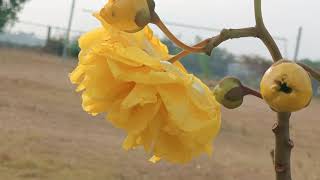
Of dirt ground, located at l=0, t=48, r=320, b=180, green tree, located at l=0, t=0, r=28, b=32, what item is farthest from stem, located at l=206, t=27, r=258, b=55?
green tree, located at l=0, t=0, r=28, b=32

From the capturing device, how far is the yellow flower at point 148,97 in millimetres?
619

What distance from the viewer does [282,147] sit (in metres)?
0.67

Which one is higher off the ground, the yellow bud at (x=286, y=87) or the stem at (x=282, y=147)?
the yellow bud at (x=286, y=87)

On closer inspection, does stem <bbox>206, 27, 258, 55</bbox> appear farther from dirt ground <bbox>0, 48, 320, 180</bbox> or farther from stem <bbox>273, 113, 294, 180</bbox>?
dirt ground <bbox>0, 48, 320, 180</bbox>

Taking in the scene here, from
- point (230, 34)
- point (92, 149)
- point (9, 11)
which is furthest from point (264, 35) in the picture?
point (9, 11)

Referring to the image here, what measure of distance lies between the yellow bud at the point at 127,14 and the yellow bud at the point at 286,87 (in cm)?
15

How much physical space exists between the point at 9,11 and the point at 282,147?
70.9 feet

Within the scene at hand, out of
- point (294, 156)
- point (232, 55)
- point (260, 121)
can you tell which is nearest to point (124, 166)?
point (294, 156)

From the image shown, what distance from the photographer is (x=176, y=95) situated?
62cm

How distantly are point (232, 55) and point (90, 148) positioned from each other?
1231cm

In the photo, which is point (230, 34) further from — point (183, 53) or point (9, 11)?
point (9, 11)

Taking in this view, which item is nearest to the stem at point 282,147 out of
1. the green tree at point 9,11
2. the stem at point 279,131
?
the stem at point 279,131

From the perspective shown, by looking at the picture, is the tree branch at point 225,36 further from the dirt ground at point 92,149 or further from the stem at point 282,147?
the dirt ground at point 92,149

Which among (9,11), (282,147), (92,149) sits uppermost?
(282,147)
